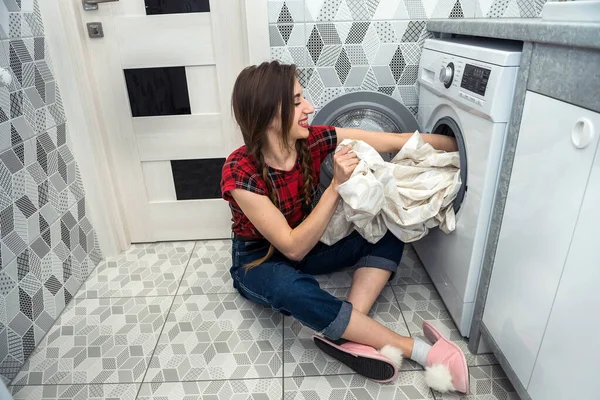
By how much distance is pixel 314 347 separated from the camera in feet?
4.31

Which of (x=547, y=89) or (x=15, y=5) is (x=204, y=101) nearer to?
(x=15, y=5)

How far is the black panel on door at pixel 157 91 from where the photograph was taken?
1.67 metres

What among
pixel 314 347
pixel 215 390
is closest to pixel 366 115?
pixel 314 347

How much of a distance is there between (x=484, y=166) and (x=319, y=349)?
2.47 feet

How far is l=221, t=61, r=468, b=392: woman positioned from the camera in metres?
1.15

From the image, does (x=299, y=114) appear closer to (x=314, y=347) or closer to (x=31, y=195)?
(x=314, y=347)

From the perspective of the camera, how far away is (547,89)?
2.78 ft

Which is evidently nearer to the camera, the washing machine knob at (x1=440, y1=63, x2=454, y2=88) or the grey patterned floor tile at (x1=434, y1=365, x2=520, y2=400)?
the grey patterned floor tile at (x1=434, y1=365, x2=520, y2=400)

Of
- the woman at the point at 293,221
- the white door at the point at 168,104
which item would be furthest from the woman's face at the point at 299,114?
the white door at the point at 168,104

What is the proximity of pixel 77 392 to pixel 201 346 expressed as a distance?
372 millimetres

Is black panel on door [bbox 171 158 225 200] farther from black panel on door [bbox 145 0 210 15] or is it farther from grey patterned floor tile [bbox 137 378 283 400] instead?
grey patterned floor tile [bbox 137 378 283 400]

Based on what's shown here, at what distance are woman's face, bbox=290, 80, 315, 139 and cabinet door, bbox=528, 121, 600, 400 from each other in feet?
2.36

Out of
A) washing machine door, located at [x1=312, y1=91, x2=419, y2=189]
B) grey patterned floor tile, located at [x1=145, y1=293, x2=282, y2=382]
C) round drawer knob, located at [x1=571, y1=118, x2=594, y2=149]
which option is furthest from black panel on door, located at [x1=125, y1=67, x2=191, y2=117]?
round drawer knob, located at [x1=571, y1=118, x2=594, y2=149]

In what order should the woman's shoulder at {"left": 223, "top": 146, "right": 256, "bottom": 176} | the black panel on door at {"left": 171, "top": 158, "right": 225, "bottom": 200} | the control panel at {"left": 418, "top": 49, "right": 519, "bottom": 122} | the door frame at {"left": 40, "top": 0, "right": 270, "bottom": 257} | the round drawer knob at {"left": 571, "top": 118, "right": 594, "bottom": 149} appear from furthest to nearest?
the black panel on door at {"left": 171, "top": 158, "right": 225, "bottom": 200}, the door frame at {"left": 40, "top": 0, "right": 270, "bottom": 257}, the woman's shoulder at {"left": 223, "top": 146, "right": 256, "bottom": 176}, the control panel at {"left": 418, "top": 49, "right": 519, "bottom": 122}, the round drawer knob at {"left": 571, "top": 118, "right": 594, "bottom": 149}
